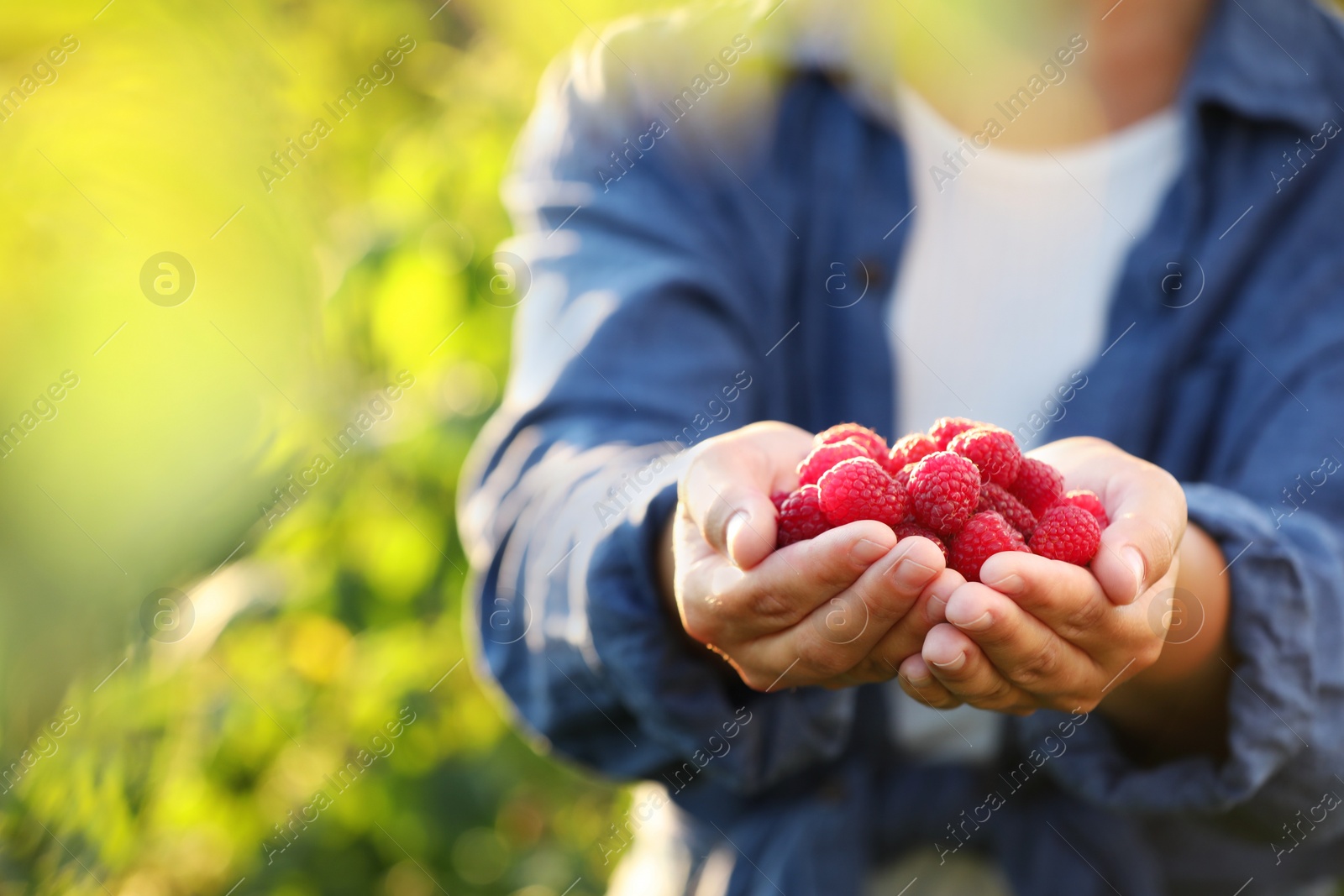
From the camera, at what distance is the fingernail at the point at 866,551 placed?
0.84m

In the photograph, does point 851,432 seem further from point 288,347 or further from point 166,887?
point 166,887

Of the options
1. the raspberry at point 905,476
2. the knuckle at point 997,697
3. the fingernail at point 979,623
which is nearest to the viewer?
the fingernail at point 979,623

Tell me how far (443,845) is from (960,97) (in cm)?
169

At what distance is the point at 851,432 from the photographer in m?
1.10

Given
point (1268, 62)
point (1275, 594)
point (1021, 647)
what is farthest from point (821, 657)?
point (1268, 62)

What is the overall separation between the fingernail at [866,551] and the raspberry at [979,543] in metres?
0.17

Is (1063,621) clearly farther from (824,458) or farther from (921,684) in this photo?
(824,458)

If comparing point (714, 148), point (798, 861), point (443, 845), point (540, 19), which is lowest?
point (443, 845)

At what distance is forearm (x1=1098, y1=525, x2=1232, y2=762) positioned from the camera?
1.09 m

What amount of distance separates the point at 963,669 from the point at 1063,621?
0.32ft

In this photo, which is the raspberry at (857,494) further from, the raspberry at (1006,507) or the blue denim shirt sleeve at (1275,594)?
the blue denim shirt sleeve at (1275,594)

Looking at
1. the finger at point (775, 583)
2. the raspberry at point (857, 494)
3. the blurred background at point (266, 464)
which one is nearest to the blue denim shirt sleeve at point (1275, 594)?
the raspberry at point (857, 494)

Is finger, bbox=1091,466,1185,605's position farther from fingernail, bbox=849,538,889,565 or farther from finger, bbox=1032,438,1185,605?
fingernail, bbox=849,538,889,565

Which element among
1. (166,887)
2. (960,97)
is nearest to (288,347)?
(960,97)
